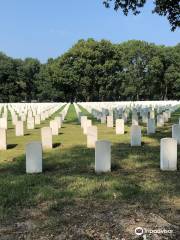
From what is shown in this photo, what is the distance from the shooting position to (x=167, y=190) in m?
8.26

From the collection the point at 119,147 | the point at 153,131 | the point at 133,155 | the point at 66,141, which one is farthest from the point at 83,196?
the point at 153,131

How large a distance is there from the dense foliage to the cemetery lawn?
2758 inches

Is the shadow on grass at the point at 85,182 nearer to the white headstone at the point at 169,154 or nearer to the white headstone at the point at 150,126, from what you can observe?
the white headstone at the point at 169,154

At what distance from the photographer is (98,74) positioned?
270 feet

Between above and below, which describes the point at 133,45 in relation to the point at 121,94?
above

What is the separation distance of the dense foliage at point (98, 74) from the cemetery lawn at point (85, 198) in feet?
230

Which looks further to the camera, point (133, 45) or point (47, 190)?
point (133, 45)

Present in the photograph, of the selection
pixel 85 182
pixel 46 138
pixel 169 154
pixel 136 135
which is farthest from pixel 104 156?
pixel 46 138

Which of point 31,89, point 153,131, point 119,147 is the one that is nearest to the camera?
point 119,147

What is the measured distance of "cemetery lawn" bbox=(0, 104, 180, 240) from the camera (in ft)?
20.5

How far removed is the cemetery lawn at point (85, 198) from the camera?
6258 millimetres

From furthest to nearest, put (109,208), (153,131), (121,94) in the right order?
1. (121,94)
2. (153,131)
3. (109,208)

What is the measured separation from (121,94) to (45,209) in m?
89.1

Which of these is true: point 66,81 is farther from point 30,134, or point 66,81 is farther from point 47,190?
point 47,190
